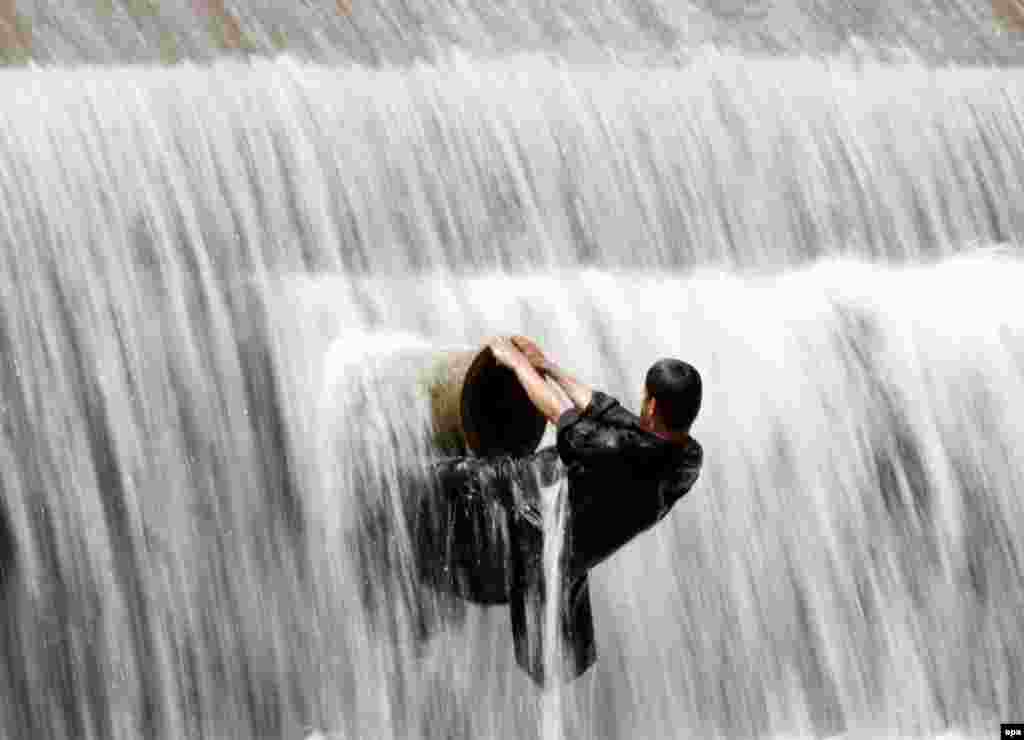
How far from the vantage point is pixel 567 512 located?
7.46 m

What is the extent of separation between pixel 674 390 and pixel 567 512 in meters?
0.70

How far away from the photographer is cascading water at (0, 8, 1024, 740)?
938 centimetres

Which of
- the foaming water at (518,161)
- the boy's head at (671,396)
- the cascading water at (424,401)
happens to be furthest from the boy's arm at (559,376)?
the foaming water at (518,161)

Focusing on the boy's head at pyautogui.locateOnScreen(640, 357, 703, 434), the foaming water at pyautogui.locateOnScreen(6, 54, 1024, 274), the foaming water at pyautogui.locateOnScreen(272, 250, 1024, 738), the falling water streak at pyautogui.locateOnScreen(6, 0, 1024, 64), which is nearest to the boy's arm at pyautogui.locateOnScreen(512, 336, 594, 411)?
the boy's head at pyautogui.locateOnScreen(640, 357, 703, 434)

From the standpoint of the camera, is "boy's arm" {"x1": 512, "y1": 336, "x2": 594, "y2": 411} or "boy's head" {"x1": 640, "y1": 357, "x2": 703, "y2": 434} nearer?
"boy's head" {"x1": 640, "y1": 357, "x2": 703, "y2": 434}

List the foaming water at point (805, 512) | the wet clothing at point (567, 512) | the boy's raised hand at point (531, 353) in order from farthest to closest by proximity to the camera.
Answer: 1. the foaming water at point (805, 512)
2. the boy's raised hand at point (531, 353)
3. the wet clothing at point (567, 512)

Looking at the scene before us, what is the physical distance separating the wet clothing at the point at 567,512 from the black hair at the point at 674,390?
112 mm

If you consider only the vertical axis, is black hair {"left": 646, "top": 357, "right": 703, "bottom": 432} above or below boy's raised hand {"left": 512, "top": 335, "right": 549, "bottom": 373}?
below

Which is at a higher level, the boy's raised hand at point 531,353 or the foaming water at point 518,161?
the foaming water at point 518,161

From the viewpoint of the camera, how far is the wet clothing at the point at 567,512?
23.6ft

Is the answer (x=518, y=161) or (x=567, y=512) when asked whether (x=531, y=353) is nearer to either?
(x=567, y=512)

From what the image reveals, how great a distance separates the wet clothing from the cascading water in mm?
450

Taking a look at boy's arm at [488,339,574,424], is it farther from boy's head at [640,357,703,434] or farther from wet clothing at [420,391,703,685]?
boy's head at [640,357,703,434]

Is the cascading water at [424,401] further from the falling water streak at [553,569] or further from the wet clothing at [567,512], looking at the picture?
the falling water streak at [553,569]
